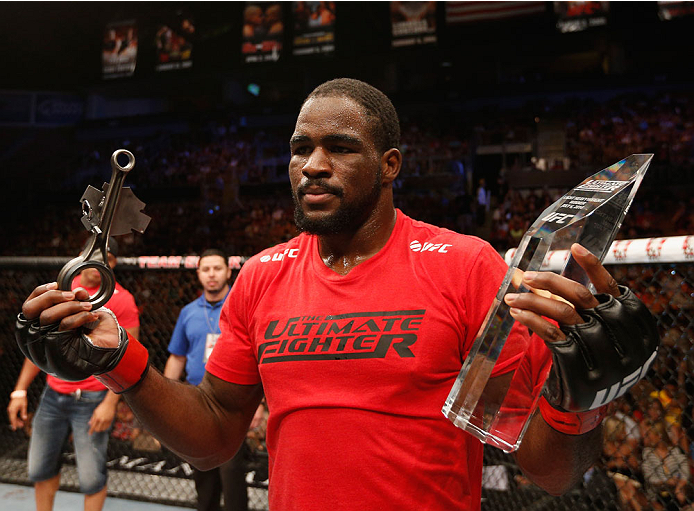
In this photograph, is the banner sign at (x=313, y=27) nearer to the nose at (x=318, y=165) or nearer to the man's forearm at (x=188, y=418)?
the nose at (x=318, y=165)

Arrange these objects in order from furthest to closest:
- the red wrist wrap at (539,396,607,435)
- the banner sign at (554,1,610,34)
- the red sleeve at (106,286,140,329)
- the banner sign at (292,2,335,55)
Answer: the banner sign at (292,2,335,55)
the banner sign at (554,1,610,34)
the red sleeve at (106,286,140,329)
the red wrist wrap at (539,396,607,435)

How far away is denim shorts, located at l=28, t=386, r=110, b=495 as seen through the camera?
11.2ft

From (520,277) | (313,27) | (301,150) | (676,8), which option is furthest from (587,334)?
(313,27)

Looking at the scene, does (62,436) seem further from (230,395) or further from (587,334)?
(587,334)

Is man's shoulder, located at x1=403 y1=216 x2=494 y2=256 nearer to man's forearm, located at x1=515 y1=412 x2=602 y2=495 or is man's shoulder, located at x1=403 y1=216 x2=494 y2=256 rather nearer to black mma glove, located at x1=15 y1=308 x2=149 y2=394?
man's forearm, located at x1=515 y1=412 x2=602 y2=495

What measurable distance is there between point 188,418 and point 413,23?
11.2 m

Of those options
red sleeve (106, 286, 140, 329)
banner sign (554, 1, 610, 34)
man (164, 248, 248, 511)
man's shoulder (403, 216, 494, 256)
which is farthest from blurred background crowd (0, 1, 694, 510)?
man's shoulder (403, 216, 494, 256)

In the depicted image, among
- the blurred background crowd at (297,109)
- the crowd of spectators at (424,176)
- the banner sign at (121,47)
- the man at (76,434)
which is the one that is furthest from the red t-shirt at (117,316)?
the banner sign at (121,47)

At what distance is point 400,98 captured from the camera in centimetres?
1288

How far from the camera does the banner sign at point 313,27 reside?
38.8ft

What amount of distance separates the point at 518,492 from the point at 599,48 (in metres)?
11.6

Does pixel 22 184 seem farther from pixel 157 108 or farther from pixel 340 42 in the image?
pixel 340 42

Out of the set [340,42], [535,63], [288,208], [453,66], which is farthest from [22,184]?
[535,63]

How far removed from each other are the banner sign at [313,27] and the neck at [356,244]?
1123 cm
